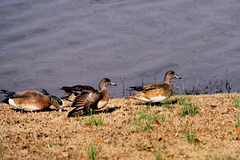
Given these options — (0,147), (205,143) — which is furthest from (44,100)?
(205,143)

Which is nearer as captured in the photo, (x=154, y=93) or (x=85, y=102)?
(x=85, y=102)

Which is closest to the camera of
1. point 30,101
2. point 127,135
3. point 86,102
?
point 127,135

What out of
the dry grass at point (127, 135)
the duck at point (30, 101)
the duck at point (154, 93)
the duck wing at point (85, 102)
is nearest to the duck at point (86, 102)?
the duck wing at point (85, 102)

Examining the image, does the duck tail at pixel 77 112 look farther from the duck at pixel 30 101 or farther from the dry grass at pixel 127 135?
the duck at pixel 30 101

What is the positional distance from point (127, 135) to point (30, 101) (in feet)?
12.0

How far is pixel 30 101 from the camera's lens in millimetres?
9320

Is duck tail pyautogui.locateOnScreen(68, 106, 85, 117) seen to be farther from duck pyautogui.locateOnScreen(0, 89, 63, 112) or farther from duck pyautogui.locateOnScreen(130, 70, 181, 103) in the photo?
duck pyautogui.locateOnScreen(130, 70, 181, 103)

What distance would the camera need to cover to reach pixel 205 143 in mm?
6363

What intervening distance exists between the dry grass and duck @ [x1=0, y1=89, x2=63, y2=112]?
0.85 ft

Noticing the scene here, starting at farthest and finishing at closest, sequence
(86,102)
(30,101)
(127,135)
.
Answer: (30,101), (86,102), (127,135)

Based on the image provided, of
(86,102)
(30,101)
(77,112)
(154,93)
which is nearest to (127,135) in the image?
(86,102)

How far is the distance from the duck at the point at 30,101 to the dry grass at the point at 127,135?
10.2 inches

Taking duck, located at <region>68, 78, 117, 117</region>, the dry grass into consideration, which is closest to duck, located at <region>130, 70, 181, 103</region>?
the dry grass

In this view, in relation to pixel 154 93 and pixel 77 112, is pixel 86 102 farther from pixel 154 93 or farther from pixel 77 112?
pixel 154 93
